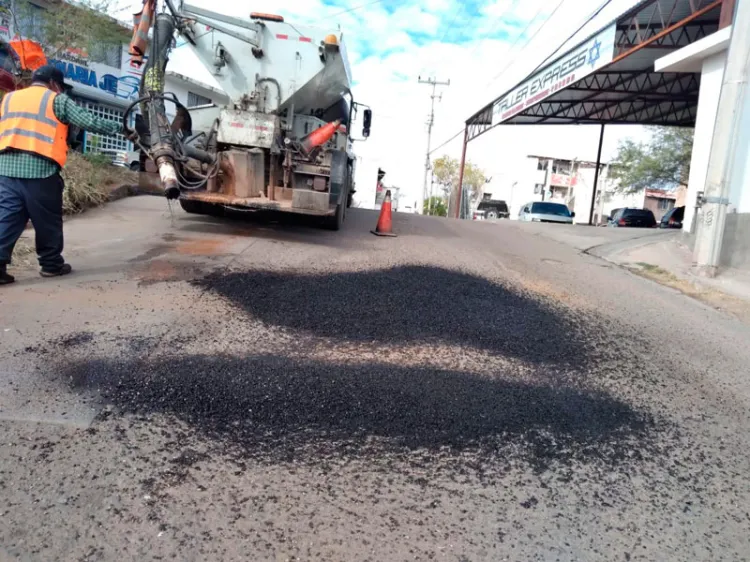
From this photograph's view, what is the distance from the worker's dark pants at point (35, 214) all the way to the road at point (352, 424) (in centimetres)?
30

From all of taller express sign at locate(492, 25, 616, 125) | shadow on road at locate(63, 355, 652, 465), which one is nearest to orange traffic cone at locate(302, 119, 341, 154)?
shadow on road at locate(63, 355, 652, 465)

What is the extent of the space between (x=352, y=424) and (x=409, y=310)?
87.1 inches

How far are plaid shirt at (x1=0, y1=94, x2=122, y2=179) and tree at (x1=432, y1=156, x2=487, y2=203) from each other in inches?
2060

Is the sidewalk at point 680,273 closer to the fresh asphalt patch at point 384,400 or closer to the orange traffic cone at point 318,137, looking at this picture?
the fresh asphalt patch at point 384,400

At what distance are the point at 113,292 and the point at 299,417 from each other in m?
2.77

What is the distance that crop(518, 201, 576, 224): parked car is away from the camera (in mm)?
22562

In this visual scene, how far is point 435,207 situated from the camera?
4797 cm

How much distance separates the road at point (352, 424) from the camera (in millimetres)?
2174

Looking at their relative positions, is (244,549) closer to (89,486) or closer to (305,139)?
(89,486)

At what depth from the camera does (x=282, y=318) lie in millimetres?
4566

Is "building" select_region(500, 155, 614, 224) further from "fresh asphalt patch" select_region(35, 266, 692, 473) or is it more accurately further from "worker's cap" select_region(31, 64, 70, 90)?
"fresh asphalt patch" select_region(35, 266, 692, 473)

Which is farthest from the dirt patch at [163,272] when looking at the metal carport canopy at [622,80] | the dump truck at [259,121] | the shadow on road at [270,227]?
the metal carport canopy at [622,80]

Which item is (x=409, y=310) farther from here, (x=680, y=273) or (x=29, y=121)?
(x=680, y=273)

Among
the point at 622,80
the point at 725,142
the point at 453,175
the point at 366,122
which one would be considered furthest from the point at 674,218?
the point at 453,175
